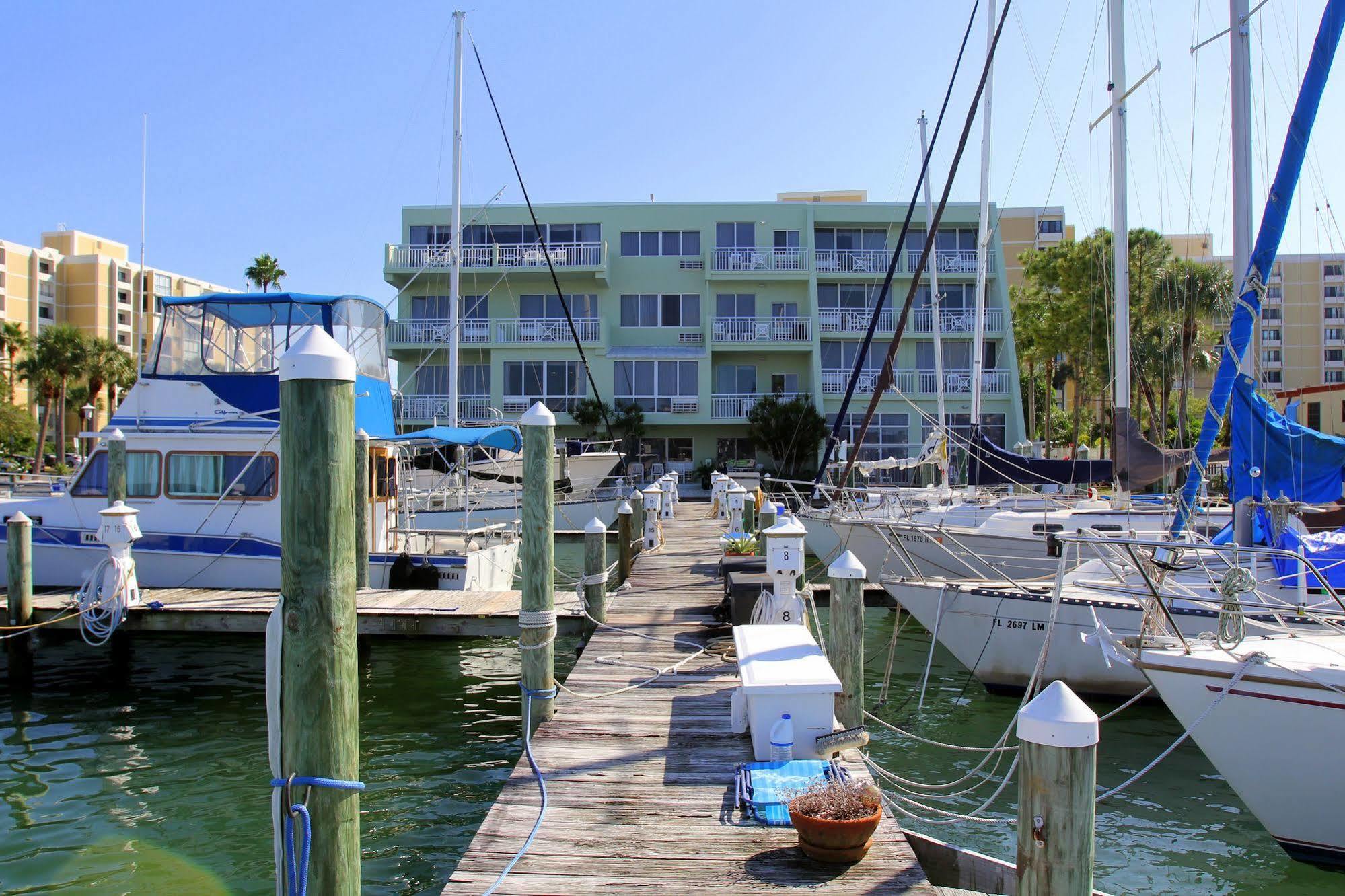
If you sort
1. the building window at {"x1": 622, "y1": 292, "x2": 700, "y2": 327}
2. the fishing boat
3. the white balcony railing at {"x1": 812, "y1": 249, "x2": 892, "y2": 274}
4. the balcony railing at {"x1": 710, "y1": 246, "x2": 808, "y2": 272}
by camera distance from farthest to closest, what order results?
the building window at {"x1": 622, "y1": 292, "x2": 700, "y2": 327} → the white balcony railing at {"x1": 812, "y1": 249, "x2": 892, "y2": 274} → the balcony railing at {"x1": 710, "y1": 246, "x2": 808, "y2": 272} → the fishing boat

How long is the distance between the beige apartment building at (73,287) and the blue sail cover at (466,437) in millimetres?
75469

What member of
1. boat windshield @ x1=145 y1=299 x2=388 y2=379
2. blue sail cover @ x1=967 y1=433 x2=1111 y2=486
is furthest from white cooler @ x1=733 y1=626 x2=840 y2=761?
blue sail cover @ x1=967 y1=433 x2=1111 y2=486

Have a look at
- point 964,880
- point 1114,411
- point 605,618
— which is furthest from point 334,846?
point 1114,411

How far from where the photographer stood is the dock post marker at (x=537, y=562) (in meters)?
7.11

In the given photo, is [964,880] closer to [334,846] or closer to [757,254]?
[334,846]

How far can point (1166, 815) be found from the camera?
26.7ft

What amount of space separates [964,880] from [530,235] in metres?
36.4

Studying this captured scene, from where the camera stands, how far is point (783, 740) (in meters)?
5.77

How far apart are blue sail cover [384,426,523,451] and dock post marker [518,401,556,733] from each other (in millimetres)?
7286

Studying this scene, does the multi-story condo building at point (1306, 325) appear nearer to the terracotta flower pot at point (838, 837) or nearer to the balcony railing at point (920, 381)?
the balcony railing at point (920, 381)

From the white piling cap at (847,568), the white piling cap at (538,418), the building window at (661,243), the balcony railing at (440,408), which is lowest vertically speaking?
the white piling cap at (847,568)

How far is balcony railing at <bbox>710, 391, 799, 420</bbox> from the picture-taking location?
1503 inches

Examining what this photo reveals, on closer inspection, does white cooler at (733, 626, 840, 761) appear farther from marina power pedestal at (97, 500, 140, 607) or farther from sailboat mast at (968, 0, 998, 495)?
sailboat mast at (968, 0, 998, 495)

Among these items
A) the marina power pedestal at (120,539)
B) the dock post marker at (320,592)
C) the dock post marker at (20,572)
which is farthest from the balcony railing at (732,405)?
the dock post marker at (320,592)
